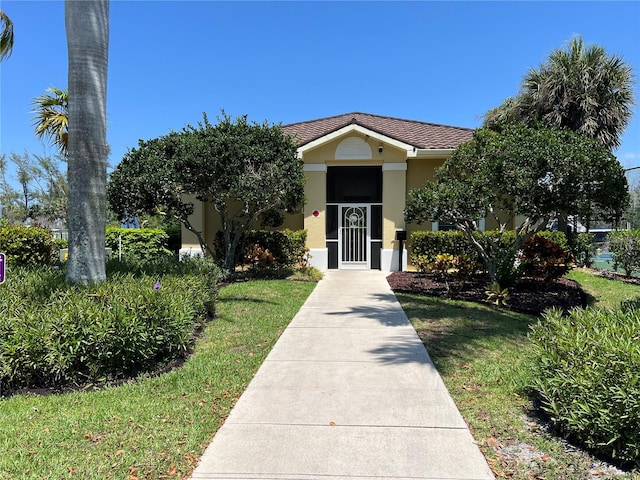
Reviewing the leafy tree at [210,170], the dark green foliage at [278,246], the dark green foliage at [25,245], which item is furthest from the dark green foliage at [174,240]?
the leafy tree at [210,170]

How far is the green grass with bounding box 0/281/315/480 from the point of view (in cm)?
311

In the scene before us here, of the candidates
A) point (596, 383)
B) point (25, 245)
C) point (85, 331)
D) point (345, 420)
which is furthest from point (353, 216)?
point (596, 383)

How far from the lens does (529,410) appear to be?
415 centimetres

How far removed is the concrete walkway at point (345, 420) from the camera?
3.16m

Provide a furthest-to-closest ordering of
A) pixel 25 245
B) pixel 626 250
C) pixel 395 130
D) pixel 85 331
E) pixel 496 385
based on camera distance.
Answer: pixel 395 130
pixel 626 250
pixel 25 245
pixel 496 385
pixel 85 331

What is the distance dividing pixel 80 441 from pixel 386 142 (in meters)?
12.9

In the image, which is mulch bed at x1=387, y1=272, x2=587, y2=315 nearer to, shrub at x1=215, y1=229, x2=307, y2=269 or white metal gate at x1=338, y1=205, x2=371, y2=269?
white metal gate at x1=338, y1=205, x2=371, y2=269

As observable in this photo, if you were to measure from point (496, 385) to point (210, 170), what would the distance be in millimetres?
8722

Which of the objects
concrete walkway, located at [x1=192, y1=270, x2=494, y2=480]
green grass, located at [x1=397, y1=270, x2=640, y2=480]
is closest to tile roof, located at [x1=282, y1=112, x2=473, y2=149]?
green grass, located at [x1=397, y1=270, x2=640, y2=480]

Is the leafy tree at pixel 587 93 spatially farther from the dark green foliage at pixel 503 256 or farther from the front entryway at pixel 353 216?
the front entryway at pixel 353 216

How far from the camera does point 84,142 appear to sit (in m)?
5.87

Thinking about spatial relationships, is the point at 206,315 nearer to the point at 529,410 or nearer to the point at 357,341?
the point at 357,341

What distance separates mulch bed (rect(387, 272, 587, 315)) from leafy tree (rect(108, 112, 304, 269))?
435cm

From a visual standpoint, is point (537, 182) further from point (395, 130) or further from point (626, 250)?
point (395, 130)
